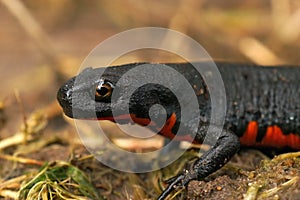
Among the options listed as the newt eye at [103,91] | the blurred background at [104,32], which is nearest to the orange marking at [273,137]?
the newt eye at [103,91]

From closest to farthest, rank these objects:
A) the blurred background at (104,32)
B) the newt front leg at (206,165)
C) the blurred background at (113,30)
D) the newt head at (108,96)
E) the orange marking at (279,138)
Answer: the newt front leg at (206,165) → the newt head at (108,96) → the orange marking at (279,138) → the blurred background at (104,32) → the blurred background at (113,30)

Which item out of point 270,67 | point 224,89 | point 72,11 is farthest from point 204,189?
point 72,11

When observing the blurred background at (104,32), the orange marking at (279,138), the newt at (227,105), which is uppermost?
A: the blurred background at (104,32)

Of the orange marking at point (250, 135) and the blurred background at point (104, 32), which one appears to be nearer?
the orange marking at point (250, 135)

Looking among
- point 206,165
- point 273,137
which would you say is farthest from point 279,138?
point 206,165

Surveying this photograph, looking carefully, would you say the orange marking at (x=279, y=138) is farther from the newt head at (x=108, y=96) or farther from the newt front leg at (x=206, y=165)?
the newt head at (x=108, y=96)
